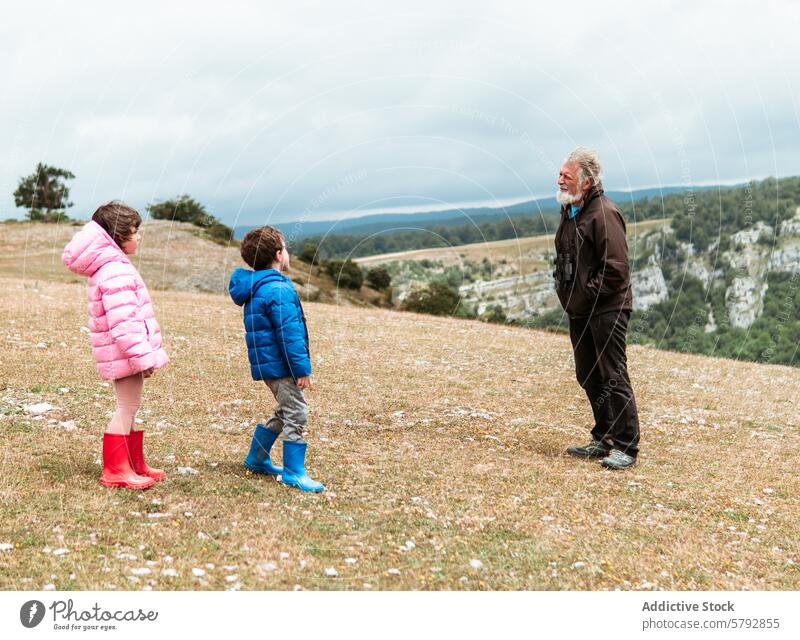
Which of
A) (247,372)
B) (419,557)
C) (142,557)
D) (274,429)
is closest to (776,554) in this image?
(419,557)

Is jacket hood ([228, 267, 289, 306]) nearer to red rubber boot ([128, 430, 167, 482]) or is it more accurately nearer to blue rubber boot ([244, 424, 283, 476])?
blue rubber boot ([244, 424, 283, 476])

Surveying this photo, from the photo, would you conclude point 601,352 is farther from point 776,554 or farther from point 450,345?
point 450,345

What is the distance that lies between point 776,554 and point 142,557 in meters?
5.11

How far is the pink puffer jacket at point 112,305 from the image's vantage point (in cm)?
652

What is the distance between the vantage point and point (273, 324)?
6.91 metres

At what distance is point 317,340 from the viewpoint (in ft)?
61.1

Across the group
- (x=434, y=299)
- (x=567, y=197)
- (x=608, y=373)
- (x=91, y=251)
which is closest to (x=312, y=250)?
(x=434, y=299)

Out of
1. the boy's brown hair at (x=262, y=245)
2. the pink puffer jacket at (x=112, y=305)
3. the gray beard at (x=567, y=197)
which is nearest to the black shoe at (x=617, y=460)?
the gray beard at (x=567, y=197)

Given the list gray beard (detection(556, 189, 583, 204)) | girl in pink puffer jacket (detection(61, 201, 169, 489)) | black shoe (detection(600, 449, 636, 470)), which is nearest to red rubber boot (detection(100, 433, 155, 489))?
girl in pink puffer jacket (detection(61, 201, 169, 489))

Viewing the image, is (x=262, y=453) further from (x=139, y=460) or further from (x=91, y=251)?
(x=91, y=251)

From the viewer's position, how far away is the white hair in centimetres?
848

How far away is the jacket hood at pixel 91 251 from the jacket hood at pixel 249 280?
104 centimetres

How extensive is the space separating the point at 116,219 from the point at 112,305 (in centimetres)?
78

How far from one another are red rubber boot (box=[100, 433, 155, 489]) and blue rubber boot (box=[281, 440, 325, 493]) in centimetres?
128
